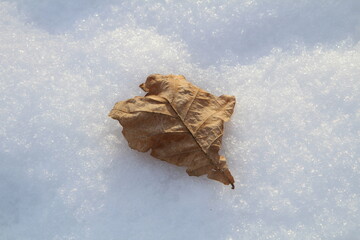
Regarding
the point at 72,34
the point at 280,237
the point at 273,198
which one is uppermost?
the point at 72,34

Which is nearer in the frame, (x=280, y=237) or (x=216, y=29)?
(x=280, y=237)

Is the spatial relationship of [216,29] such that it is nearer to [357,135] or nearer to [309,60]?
[309,60]

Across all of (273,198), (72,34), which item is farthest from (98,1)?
(273,198)

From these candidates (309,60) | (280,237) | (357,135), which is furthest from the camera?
(309,60)

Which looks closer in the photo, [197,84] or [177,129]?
[177,129]
